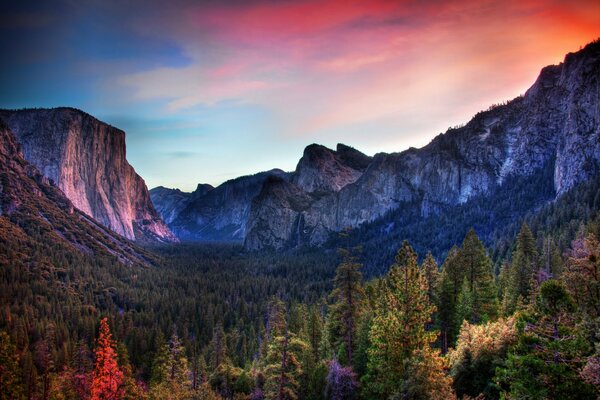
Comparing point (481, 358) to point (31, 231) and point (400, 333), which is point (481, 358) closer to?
point (400, 333)

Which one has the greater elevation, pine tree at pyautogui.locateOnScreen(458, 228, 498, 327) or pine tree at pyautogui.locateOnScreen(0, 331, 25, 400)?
pine tree at pyautogui.locateOnScreen(458, 228, 498, 327)

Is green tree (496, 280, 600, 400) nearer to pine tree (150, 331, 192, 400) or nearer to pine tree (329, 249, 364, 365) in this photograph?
pine tree (329, 249, 364, 365)

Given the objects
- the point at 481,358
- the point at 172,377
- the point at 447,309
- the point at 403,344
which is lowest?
the point at 172,377

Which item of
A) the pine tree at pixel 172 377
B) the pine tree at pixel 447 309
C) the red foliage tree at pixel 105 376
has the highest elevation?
the pine tree at pixel 447 309

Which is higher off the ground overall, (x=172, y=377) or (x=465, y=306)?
(x=465, y=306)

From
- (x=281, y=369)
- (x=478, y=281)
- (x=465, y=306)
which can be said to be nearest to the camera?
(x=281, y=369)

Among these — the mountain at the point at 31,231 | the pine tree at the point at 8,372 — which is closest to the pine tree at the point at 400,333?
the pine tree at the point at 8,372

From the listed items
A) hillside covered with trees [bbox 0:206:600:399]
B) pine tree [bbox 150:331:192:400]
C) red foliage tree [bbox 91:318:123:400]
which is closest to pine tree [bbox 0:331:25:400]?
hillside covered with trees [bbox 0:206:600:399]

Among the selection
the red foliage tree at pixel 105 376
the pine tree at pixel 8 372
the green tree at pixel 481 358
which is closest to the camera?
the green tree at pixel 481 358

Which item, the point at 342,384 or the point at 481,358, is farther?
the point at 342,384

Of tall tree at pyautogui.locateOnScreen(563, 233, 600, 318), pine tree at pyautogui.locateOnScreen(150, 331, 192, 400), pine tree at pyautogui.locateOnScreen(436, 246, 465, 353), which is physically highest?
tall tree at pyautogui.locateOnScreen(563, 233, 600, 318)

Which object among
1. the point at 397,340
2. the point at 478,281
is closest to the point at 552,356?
the point at 397,340

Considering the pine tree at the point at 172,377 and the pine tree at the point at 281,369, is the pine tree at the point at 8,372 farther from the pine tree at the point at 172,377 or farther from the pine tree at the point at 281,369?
the pine tree at the point at 281,369

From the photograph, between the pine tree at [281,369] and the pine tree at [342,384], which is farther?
the pine tree at [281,369]
